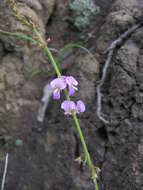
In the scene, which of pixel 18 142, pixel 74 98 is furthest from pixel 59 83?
pixel 18 142

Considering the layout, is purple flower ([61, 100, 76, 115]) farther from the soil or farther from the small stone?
the small stone

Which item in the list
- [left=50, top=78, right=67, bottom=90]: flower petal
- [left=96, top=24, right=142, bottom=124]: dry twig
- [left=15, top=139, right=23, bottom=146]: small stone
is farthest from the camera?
[left=15, top=139, right=23, bottom=146]: small stone

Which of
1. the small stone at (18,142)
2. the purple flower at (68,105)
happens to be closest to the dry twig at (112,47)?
the purple flower at (68,105)

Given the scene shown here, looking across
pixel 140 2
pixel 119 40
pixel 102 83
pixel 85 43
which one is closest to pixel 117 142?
pixel 102 83

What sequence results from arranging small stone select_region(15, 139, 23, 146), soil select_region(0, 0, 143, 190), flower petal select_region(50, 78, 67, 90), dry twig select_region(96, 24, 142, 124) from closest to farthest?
1. flower petal select_region(50, 78, 67, 90)
2. soil select_region(0, 0, 143, 190)
3. dry twig select_region(96, 24, 142, 124)
4. small stone select_region(15, 139, 23, 146)

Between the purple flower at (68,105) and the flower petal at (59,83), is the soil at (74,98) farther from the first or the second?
the flower petal at (59,83)

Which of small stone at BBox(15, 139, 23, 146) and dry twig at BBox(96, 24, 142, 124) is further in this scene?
small stone at BBox(15, 139, 23, 146)

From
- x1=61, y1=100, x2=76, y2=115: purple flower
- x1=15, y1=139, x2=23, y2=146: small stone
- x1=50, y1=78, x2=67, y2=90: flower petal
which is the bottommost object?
x1=15, y1=139, x2=23, y2=146: small stone

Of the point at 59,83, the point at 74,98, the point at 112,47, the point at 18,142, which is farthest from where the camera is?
the point at 18,142

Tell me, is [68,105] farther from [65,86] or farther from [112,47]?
[112,47]

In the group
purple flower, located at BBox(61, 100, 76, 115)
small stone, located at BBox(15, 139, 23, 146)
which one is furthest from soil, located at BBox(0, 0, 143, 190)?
purple flower, located at BBox(61, 100, 76, 115)
